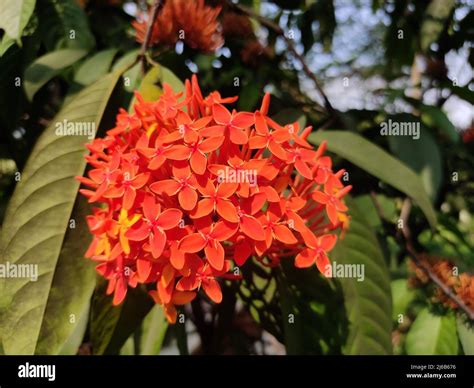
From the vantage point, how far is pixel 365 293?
106cm

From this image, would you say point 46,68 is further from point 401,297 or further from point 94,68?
point 401,297

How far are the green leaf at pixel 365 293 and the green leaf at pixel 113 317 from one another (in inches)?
14.7

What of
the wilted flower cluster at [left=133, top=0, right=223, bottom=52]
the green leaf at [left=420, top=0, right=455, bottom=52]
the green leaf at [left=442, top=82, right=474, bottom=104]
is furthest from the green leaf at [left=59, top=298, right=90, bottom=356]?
the green leaf at [left=420, top=0, right=455, bottom=52]

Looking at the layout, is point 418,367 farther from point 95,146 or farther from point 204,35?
point 204,35

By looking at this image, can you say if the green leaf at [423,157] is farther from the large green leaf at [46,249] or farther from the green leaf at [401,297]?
the large green leaf at [46,249]

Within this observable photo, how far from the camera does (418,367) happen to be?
1093 millimetres

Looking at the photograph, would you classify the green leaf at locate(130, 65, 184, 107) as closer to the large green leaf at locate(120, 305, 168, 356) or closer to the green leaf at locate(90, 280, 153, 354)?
the green leaf at locate(90, 280, 153, 354)

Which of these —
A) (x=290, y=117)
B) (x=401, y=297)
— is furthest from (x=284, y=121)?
(x=401, y=297)

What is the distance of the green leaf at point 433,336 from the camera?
1.29 meters

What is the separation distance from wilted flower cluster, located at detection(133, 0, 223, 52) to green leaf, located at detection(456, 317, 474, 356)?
3.00 feet

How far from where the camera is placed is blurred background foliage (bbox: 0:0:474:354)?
3.30 feet

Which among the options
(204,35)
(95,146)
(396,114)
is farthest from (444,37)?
(95,146)

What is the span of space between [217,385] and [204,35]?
0.78 metres

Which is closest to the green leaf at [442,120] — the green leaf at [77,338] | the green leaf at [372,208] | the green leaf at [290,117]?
the green leaf at [372,208]
